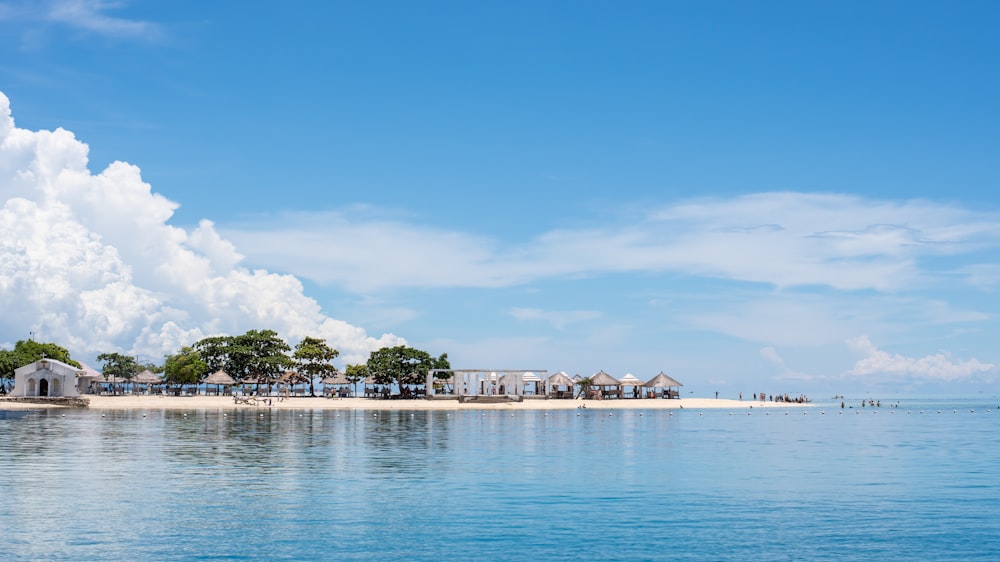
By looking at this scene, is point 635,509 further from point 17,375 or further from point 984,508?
point 17,375

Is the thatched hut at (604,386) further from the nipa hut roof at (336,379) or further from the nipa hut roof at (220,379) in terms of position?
the nipa hut roof at (220,379)

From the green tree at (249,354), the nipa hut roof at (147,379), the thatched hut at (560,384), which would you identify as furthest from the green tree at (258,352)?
the thatched hut at (560,384)

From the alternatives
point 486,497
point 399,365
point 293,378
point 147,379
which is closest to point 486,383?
point 399,365

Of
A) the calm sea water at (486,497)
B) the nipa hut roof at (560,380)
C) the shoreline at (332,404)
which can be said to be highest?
the nipa hut roof at (560,380)

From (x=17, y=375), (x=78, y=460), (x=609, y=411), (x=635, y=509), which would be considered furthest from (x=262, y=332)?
(x=635, y=509)

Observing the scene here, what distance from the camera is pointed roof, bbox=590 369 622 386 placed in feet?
404

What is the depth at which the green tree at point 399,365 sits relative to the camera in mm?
113562

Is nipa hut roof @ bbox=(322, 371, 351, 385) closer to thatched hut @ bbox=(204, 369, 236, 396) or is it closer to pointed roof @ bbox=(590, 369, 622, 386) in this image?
thatched hut @ bbox=(204, 369, 236, 396)

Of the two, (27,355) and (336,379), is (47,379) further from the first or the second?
(336,379)

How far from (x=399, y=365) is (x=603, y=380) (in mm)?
29671

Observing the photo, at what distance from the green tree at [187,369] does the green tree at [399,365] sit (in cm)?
2485

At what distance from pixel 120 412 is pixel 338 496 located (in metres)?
67.9

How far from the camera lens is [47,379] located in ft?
331

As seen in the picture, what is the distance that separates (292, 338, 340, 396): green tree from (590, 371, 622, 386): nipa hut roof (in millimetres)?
36447
